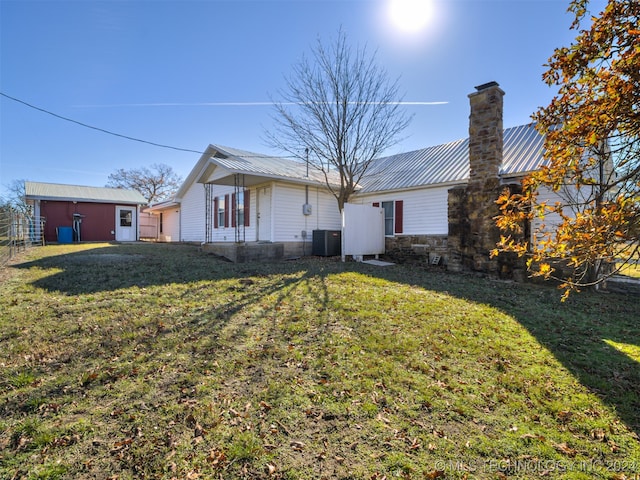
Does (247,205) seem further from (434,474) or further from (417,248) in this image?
(434,474)

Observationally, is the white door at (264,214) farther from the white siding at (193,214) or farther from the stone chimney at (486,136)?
the stone chimney at (486,136)

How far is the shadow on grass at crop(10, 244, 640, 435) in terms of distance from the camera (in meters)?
3.60

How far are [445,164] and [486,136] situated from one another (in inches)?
124

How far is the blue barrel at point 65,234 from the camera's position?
60.3 ft

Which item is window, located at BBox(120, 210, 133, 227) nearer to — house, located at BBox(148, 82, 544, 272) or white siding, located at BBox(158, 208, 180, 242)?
white siding, located at BBox(158, 208, 180, 242)

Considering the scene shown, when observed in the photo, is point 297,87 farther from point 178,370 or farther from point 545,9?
point 178,370

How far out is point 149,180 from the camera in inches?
1453

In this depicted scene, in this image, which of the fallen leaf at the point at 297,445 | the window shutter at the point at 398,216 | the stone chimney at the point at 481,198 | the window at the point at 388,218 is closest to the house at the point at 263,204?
the window at the point at 388,218

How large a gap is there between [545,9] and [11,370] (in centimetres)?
993

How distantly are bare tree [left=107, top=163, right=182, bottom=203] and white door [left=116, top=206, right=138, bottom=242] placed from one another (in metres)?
16.5

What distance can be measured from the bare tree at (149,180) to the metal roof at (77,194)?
617 inches

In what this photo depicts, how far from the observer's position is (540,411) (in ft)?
9.35

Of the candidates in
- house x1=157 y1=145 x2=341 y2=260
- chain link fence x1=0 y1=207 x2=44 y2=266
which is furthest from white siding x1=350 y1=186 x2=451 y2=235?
chain link fence x1=0 y1=207 x2=44 y2=266

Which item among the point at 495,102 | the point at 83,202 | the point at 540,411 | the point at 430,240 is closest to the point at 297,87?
the point at 495,102
